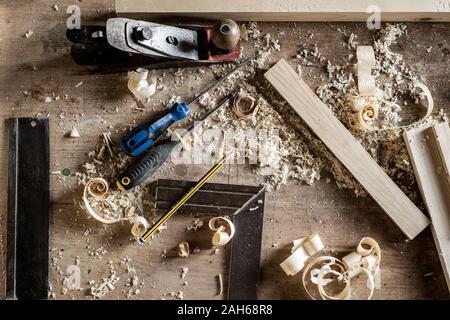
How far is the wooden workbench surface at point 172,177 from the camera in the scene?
1652mm

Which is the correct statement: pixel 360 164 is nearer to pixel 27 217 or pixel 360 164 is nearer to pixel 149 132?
pixel 149 132

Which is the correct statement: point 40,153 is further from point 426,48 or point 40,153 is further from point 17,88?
point 426,48

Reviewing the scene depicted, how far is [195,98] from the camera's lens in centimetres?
168

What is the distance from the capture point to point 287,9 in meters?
1.61

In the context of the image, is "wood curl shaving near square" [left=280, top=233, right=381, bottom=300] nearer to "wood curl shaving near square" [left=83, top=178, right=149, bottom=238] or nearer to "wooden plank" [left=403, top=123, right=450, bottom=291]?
"wooden plank" [left=403, top=123, right=450, bottom=291]

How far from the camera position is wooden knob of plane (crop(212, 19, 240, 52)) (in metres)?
1.51

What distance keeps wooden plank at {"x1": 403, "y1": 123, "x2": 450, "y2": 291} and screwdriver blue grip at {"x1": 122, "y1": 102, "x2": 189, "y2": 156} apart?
0.73 metres

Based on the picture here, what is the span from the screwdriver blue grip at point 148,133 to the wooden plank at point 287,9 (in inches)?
12.0

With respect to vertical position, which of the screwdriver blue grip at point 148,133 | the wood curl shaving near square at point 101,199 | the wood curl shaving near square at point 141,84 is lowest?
the wood curl shaving near square at point 101,199

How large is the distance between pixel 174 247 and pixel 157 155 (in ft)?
1.02

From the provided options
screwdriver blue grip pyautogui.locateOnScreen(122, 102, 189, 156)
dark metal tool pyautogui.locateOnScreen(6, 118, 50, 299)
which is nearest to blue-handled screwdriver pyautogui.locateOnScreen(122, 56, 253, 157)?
screwdriver blue grip pyautogui.locateOnScreen(122, 102, 189, 156)

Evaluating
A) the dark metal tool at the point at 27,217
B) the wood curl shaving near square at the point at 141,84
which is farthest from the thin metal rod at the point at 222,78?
the dark metal tool at the point at 27,217

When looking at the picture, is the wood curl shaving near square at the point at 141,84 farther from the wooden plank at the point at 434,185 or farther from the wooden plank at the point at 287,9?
the wooden plank at the point at 434,185
